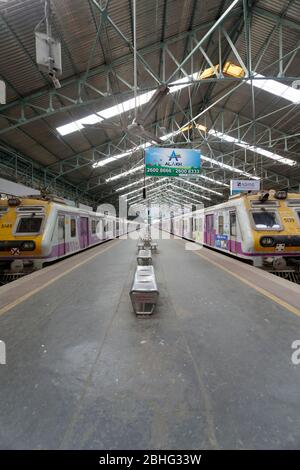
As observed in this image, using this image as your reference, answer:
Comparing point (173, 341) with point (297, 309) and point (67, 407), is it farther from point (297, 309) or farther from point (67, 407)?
point (297, 309)

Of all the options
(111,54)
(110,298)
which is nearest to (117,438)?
(110,298)

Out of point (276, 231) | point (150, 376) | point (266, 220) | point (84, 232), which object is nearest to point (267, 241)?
point (276, 231)

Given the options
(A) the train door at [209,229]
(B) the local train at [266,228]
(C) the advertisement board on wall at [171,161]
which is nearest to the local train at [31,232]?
(C) the advertisement board on wall at [171,161]

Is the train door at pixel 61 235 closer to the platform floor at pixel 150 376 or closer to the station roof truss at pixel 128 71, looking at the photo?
the station roof truss at pixel 128 71

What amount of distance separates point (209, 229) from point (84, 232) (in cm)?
591

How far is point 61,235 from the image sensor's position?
26.0 ft

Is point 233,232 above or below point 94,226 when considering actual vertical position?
below

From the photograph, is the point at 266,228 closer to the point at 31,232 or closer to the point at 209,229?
the point at 209,229

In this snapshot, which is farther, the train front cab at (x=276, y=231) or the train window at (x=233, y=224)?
the train window at (x=233, y=224)

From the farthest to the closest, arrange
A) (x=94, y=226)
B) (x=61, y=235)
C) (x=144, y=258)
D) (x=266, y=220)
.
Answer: (x=94, y=226) → (x=61, y=235) → (x=144, y=258) → (x=266, y=220)

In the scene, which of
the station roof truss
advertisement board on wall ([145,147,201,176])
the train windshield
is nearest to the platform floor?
the train windshield

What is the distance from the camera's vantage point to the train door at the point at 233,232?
7.52m

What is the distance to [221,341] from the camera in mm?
2662

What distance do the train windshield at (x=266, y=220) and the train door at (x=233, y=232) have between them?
94cm
